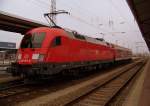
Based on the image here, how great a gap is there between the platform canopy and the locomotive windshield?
3.83m

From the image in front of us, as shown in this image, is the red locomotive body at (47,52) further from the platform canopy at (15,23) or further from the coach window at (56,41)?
the platform canopy at (15,23)

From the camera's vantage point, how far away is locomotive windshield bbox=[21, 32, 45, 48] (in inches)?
532

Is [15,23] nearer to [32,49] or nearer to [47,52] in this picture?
[32,49]

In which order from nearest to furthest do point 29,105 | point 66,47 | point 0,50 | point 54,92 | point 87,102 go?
1. point 29,105
2. point 87,102
3. point 54,92
4. point 66,47
5. point 0,50

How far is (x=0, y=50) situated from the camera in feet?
195

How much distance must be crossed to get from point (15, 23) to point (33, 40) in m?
5.66

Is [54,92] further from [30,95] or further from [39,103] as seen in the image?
[39,103]

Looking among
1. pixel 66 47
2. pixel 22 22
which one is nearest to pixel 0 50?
pixel 22 22

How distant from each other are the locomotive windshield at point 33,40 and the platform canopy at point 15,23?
3.83m

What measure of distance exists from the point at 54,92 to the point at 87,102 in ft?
8.91

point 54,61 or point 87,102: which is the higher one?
point 54,61

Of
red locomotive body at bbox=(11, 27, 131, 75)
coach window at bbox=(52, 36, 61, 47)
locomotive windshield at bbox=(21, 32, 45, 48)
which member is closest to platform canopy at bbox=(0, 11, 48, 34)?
red locomotive body at bbox=(11, 27, 131, 75)

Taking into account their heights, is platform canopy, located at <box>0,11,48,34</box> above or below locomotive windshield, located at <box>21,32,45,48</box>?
above

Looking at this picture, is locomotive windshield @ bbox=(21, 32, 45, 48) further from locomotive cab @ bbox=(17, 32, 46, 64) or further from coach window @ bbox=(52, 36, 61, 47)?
coach window @ bbox=(52, 36, 61, 47)
